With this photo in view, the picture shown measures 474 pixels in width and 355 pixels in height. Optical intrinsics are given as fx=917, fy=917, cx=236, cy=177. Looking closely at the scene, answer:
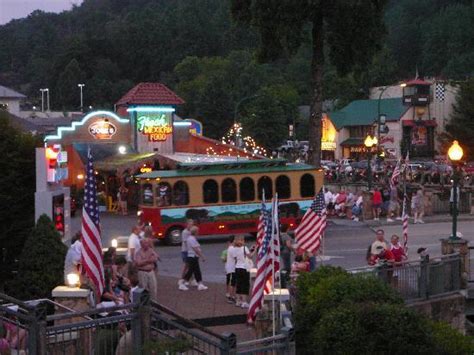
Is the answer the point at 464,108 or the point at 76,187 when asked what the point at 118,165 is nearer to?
the point at 76,187

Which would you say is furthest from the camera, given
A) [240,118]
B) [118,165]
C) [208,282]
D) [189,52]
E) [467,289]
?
[189,52]

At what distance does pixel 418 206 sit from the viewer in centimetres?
3747

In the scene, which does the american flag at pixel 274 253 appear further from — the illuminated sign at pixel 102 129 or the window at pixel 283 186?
the illuminated sign at pixel 102 129

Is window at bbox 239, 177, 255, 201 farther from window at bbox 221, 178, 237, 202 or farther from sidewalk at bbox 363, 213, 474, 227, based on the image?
sidewalk at bbox 363, 213, 474, 227

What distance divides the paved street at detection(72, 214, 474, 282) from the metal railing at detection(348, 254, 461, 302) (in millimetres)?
4824

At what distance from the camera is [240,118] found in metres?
84.2

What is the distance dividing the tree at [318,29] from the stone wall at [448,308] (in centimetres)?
1509

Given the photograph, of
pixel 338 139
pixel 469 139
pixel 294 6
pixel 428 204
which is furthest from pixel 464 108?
pixel 294 6

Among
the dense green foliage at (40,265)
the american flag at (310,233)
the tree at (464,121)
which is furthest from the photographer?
the tree at (464,121)

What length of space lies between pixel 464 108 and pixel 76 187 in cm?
4217

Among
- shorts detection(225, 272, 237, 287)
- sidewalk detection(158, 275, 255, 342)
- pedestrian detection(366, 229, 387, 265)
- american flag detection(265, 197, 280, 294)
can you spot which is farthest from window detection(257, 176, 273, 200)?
american flag detection(265, 197, 280, 294)

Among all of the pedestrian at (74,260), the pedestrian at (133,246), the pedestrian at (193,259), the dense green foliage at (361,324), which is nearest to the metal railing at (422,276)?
the dense green foliage at (361,324)

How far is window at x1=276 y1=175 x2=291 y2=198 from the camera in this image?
32375 millimetres

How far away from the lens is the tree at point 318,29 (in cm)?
3444
